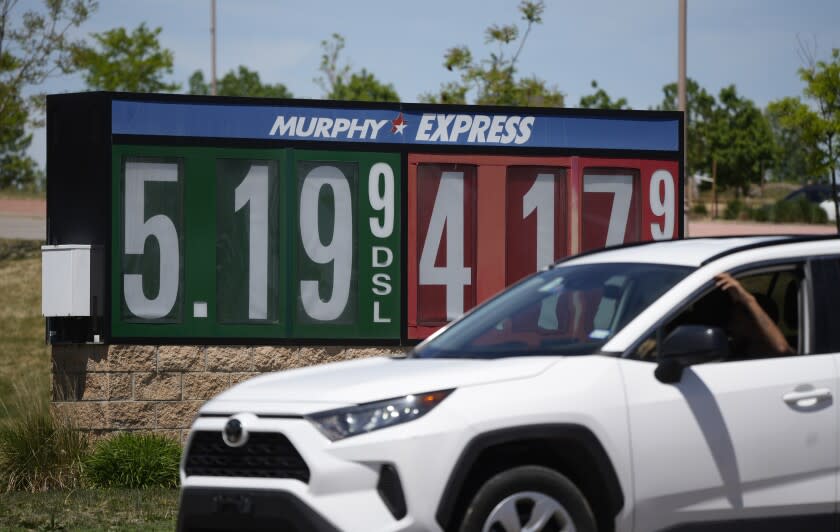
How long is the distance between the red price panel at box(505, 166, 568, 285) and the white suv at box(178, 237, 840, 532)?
639 centimetres

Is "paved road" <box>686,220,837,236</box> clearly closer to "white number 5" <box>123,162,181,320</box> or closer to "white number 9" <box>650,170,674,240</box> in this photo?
"white number 9" <box>650,170,674,240</box>

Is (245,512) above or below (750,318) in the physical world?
below

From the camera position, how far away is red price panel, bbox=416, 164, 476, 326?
13156 mm

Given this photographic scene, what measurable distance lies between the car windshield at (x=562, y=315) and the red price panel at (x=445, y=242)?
5.40m

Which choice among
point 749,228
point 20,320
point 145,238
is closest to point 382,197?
point 145,238

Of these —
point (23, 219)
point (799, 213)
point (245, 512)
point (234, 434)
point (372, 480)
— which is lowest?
point (245, 512)

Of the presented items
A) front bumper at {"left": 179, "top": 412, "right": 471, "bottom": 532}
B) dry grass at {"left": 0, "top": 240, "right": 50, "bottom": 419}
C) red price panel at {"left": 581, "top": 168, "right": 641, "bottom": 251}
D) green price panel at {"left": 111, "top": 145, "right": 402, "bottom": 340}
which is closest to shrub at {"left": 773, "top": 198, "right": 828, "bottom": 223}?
dry grass at {"left": 0, "top": 240, "right": 50, "bottom": 419}

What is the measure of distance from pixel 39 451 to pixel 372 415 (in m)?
7.03

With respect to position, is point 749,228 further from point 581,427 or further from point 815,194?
point 581,427

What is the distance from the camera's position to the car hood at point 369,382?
5992mm

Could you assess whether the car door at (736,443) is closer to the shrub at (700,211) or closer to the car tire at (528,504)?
the car tire at (528,504)

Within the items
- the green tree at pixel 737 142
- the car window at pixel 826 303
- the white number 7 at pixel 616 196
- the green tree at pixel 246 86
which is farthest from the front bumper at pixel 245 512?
the green tree at pixel 246 86

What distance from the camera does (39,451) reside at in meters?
12.2

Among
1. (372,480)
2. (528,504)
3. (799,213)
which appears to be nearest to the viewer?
(372,480)
